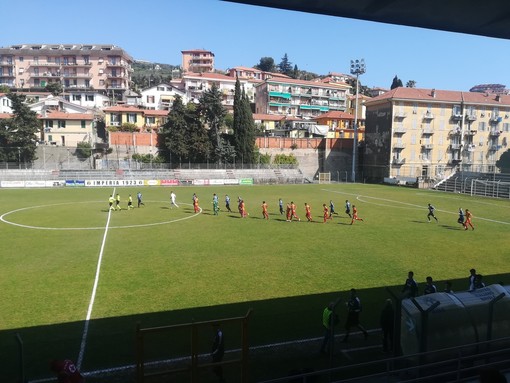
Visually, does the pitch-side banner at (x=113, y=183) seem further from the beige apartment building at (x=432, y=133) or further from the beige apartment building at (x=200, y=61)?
the beige apartment building at (x=200, y=61)

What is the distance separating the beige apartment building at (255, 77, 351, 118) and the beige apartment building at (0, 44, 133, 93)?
127 ft

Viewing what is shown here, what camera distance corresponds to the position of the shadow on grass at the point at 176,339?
8773 mm

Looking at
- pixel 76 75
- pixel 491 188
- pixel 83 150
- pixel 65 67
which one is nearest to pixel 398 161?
pixel 491 188

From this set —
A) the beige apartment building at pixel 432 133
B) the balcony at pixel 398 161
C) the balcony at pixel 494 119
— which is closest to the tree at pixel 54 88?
the beige apartment building at pixel 432 133

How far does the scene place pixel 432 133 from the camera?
70062 mm

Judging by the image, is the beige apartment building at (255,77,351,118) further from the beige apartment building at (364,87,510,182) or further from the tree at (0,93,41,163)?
the tree at (0,93,41,163)

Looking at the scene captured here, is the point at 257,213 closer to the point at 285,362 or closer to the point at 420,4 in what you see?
the point at 285,362

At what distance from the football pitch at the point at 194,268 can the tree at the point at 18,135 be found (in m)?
33.1

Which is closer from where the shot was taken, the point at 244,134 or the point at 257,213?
the point at 257,213

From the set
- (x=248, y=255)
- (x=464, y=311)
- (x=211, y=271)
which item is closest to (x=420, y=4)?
(x=464, y=311)

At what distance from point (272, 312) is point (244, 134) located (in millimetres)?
58669

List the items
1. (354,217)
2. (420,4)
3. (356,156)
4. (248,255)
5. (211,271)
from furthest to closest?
(356,156) → (354,217) → (248,255) → (211,271) → (420,4)

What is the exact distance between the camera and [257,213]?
104 feet

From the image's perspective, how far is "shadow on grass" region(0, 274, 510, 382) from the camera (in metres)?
8.77
